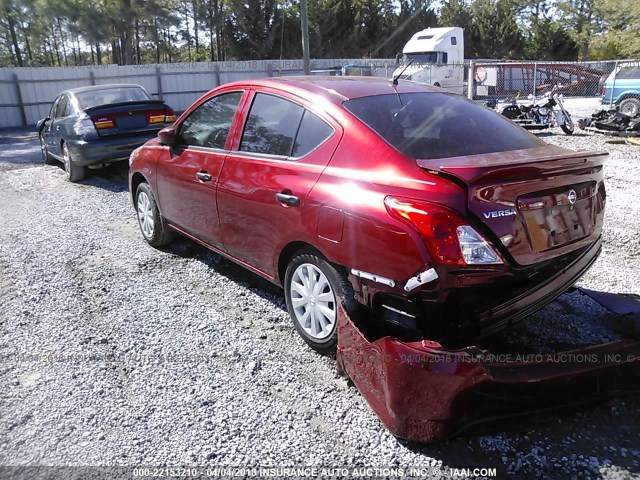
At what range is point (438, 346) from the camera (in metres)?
2.44

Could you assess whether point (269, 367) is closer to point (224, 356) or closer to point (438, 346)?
point (224, 356)

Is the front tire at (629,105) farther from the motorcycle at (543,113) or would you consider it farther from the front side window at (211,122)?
the front side window at (211,122)

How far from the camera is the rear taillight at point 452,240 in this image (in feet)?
8.11

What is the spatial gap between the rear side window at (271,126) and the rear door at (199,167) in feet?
0.83

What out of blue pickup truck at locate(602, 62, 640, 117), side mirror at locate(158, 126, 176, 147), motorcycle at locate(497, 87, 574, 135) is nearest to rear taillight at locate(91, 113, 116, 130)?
side mirror at locate(158, 126, 176, 147)

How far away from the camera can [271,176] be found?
350cm

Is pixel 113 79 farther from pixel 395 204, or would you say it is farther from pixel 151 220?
pixel 395 204

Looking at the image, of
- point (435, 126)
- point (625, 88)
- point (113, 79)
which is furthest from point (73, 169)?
point (625, 88)

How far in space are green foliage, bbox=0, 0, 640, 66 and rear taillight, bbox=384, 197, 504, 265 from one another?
33.3 meters

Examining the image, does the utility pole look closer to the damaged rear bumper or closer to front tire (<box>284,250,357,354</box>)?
front tire (<box>284,250,357,354</box>)

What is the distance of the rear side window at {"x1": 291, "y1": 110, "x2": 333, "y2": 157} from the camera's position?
327cm

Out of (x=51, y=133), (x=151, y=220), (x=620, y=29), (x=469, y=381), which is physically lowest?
(x=469, y=381)

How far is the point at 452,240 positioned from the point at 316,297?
1080mm

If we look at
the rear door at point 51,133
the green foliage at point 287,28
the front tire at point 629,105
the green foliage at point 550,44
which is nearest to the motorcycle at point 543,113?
the front tire at point 629,105
